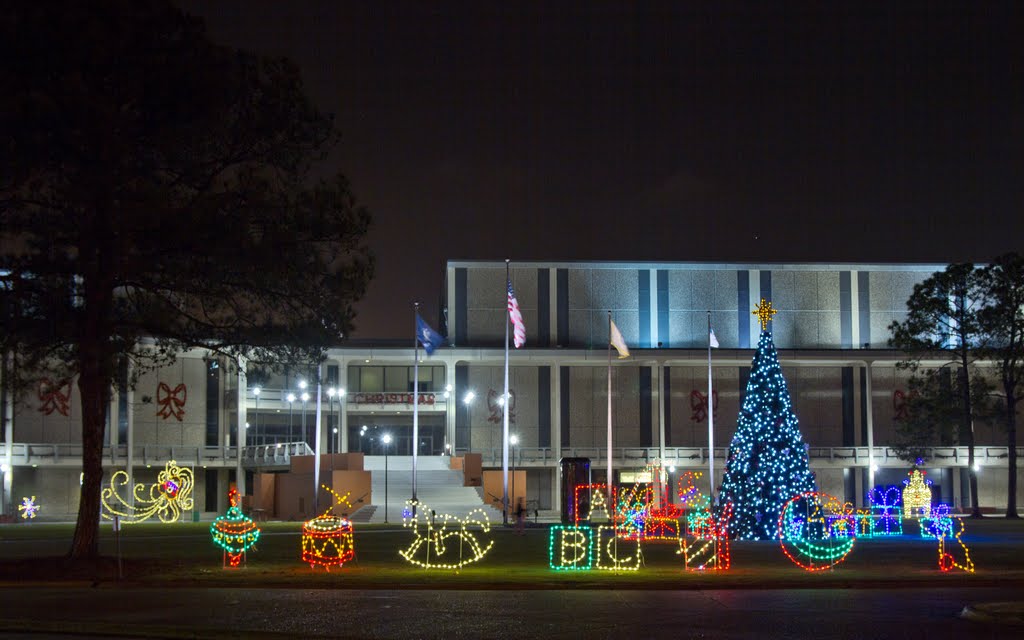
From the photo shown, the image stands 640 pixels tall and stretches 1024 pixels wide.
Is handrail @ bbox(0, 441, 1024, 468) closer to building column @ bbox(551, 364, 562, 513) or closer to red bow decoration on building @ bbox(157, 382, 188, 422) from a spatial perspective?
building column @ bbox(551, 364, 562, 513)

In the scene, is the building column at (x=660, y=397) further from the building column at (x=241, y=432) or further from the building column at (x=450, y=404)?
the building column at (x=241, y=432)

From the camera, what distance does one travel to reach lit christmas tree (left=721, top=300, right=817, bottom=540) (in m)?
33.9

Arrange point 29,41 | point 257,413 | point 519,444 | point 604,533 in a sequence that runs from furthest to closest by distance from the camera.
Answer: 1. point 257,413
2. point 519,444
3. point 604,533
4. point 29,41

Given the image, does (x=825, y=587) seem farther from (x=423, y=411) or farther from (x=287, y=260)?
(x=423, y=411)

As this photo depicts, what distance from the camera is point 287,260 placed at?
27.1 m

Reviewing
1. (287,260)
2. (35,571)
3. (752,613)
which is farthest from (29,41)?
(752,613)

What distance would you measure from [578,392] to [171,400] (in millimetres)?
24723

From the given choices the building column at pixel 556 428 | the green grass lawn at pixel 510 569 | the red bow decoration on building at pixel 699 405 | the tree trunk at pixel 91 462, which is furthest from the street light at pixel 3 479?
the red bow decoration on building at pixel 699 405

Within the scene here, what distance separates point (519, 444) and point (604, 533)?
1261 inches

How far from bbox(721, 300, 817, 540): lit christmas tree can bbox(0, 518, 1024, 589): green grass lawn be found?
0.97 meters

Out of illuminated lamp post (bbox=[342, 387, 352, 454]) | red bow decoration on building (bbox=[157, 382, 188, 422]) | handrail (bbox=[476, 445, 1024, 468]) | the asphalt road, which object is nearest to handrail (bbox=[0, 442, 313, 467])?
red bow decoration on building (bbox=[157, 382, 188, 422])

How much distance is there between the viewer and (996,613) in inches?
664

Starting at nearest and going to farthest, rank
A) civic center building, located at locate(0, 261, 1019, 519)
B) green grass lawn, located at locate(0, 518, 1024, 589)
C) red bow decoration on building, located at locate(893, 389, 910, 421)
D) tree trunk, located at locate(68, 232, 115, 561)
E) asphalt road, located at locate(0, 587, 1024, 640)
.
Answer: asphalt road, located at locate(0, 587, 1024, 640), green grass lawn, located at locate(0, 518, 1024, 589), tree trunk, located at locate(68, 232, 115, 561), civic center building, located at locate(0, 261, 1019, 519), red bow decoration on building, located at locate(893, 389, 910, 421)

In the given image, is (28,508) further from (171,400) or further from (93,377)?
(93,377)
